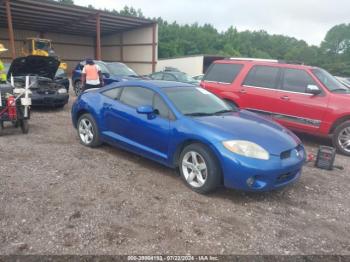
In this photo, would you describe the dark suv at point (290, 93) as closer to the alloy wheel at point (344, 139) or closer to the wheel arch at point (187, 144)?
the alloy wheel at point (344, 139)

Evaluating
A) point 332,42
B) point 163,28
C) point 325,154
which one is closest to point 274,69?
point 325,154

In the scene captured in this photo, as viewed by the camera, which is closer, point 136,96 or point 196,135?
point 196,135

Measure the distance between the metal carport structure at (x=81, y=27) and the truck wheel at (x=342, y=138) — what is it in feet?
57.5

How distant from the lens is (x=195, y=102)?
4949 millimetres

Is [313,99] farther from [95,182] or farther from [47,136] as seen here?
[47,136]

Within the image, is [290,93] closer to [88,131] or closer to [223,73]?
[223,73]

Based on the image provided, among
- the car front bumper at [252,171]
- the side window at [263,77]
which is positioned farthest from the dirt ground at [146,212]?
the side window at [263,77]

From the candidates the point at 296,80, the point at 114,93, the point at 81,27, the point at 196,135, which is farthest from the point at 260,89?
the point at 81,27

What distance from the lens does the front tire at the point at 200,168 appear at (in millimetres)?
3975

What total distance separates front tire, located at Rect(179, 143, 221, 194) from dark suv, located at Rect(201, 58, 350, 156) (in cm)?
372

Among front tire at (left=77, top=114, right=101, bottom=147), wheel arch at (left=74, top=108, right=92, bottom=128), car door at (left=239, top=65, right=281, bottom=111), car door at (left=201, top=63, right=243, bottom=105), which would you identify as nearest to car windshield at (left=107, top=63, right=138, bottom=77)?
car door at (left=201, top=63, right=243, bottom=105)

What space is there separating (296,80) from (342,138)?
1591 millimetres

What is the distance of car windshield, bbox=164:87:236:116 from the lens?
4688 millimetres

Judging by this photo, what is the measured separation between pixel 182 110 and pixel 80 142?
8.60ft
